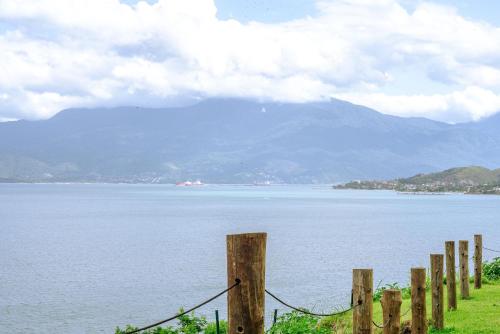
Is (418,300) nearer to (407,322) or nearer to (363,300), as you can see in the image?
(407,322)

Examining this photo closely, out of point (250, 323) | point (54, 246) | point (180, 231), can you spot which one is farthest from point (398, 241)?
point (250, 323)

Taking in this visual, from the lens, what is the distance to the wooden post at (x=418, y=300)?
1545 cm

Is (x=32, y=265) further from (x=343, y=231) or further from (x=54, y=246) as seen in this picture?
(x=343, y=231)

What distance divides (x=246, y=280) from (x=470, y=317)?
38.0 feet

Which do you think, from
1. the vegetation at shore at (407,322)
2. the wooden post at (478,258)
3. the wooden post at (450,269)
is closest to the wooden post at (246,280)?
the vegetation at shore at (407,322)

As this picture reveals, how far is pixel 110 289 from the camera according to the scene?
154 ft

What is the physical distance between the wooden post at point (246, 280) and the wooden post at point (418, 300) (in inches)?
277

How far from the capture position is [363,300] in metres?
13.4

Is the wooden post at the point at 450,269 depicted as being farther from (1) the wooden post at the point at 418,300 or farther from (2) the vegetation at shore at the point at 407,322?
(1) the wooden post at the point at 418,300

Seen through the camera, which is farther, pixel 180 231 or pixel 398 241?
pixel 180 231

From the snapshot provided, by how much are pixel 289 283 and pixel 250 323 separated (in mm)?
38872

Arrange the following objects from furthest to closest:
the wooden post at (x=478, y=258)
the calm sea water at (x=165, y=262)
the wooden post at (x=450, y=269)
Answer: the calm sea water at (x=165, y=262), the wooden post at (x=478, y=258), the wooden post at (x=450, y=269)

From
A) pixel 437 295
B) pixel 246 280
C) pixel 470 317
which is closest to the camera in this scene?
pixel 246 280

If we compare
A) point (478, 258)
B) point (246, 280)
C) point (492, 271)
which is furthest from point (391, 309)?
point (492, 271)
